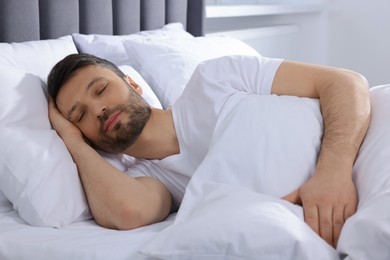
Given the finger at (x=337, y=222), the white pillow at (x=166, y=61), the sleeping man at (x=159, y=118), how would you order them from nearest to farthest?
1. the finger at (x=337, y=222)
2. the sleeping man at (x=159, y=118)
3. the white pillow at (x=166, y=61)

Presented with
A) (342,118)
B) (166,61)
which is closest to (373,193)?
(342,118)

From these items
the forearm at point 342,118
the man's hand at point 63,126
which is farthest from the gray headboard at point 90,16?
the forearm at point 342,118

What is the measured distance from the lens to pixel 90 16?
1933mm

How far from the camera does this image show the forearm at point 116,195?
116cm

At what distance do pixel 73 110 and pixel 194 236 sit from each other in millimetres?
607

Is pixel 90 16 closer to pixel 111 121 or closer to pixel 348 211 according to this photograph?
pixel 111 121

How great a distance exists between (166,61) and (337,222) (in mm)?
997

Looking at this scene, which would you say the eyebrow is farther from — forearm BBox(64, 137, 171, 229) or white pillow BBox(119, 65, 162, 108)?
white pillow BBox(119, 65, 162, 108)

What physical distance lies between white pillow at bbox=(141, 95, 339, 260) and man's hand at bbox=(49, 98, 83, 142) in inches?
14.4

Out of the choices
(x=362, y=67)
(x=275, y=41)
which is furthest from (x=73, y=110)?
(x=362, y=67)

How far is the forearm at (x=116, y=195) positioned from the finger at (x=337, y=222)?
0.41m

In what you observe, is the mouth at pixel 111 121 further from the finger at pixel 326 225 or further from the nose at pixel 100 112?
the finger at pixel 326 225

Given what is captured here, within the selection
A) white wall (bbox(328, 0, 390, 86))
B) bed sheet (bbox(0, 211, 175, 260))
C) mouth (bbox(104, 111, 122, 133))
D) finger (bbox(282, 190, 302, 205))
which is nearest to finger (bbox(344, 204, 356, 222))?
finger (bbox(282, 190, 302, 205))

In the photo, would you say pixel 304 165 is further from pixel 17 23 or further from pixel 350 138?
pixel 17 23
